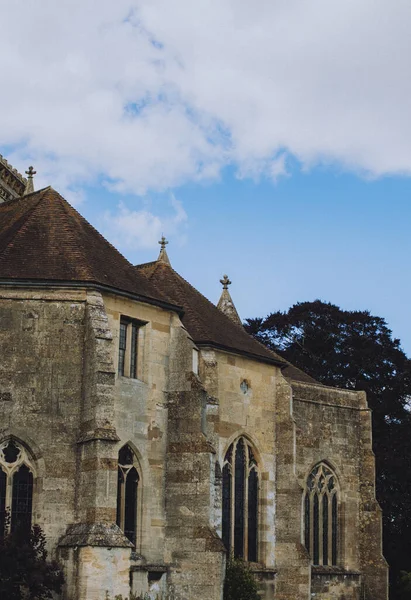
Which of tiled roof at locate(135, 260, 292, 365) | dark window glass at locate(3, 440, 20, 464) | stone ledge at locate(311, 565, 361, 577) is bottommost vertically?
stone ledge at locate(311, 565, 361, 577)

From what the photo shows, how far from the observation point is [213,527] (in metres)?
28.0

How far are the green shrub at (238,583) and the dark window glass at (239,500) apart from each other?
5.77ft

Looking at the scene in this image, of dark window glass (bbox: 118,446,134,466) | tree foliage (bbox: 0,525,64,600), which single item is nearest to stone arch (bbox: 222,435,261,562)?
dark window glass (bbox: 118,446,134,466)

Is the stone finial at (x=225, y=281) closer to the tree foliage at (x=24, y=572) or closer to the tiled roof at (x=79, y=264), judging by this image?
the tiled roof at (x=79, y=264)

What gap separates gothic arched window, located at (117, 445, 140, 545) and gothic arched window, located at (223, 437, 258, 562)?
425 centimetres

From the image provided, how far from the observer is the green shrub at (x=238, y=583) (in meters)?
28.9

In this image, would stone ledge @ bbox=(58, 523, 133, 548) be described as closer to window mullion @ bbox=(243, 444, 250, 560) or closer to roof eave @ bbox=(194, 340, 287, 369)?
window mullion @ bbox=(243, 444, 250, 560)

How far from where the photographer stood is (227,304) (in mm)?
38719

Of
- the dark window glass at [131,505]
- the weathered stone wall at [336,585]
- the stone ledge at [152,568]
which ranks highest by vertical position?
the dark window glass at [131,505]

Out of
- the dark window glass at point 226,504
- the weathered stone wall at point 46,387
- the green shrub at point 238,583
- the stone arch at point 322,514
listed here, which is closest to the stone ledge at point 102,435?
the weathered stone wall at point 46,387

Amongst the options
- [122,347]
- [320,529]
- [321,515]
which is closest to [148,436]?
[122,347]

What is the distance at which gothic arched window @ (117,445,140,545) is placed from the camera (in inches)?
1077

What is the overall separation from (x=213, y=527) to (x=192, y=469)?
1.63 m

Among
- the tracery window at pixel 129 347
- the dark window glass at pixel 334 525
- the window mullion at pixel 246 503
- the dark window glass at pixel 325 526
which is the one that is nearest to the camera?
the tracery window at pixel 129 347
